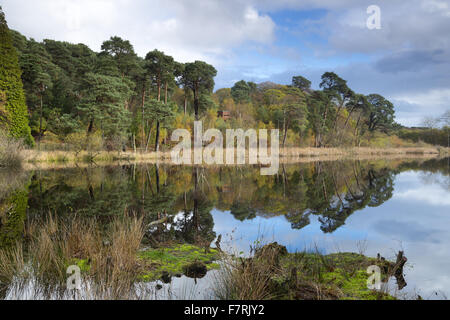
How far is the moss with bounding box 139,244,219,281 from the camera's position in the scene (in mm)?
3773

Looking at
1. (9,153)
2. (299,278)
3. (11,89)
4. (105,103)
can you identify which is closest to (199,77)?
(105,103)

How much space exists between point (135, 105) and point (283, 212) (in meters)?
34.4

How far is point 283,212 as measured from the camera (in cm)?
754

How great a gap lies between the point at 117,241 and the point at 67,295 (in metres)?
0.85

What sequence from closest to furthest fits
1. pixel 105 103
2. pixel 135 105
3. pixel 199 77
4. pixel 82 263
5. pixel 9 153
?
1. pixel 82 263
2. pixel 9 153
3. pixel 105 103
4. pixel 199 77
5. pixel 135 105

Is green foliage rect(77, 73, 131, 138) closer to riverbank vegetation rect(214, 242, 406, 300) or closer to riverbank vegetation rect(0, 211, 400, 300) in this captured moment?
riverbank vegetation rect(0, 211, 400, 300)

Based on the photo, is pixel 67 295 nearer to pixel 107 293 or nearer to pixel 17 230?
pixel 107 293

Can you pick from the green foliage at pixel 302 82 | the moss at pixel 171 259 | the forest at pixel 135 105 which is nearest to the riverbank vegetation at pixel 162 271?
the moss at pixel 171 259

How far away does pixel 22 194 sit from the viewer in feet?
31.1

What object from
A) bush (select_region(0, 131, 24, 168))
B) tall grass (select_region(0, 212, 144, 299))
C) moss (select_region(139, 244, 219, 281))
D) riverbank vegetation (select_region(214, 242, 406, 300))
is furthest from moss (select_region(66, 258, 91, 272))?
bush (select_region(0, 131, 24, 168))

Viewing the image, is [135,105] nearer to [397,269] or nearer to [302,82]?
[302,82]

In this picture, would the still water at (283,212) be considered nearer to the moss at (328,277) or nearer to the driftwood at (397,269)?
the driftwood at (397,269)

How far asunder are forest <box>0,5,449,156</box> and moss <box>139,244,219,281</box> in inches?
877
